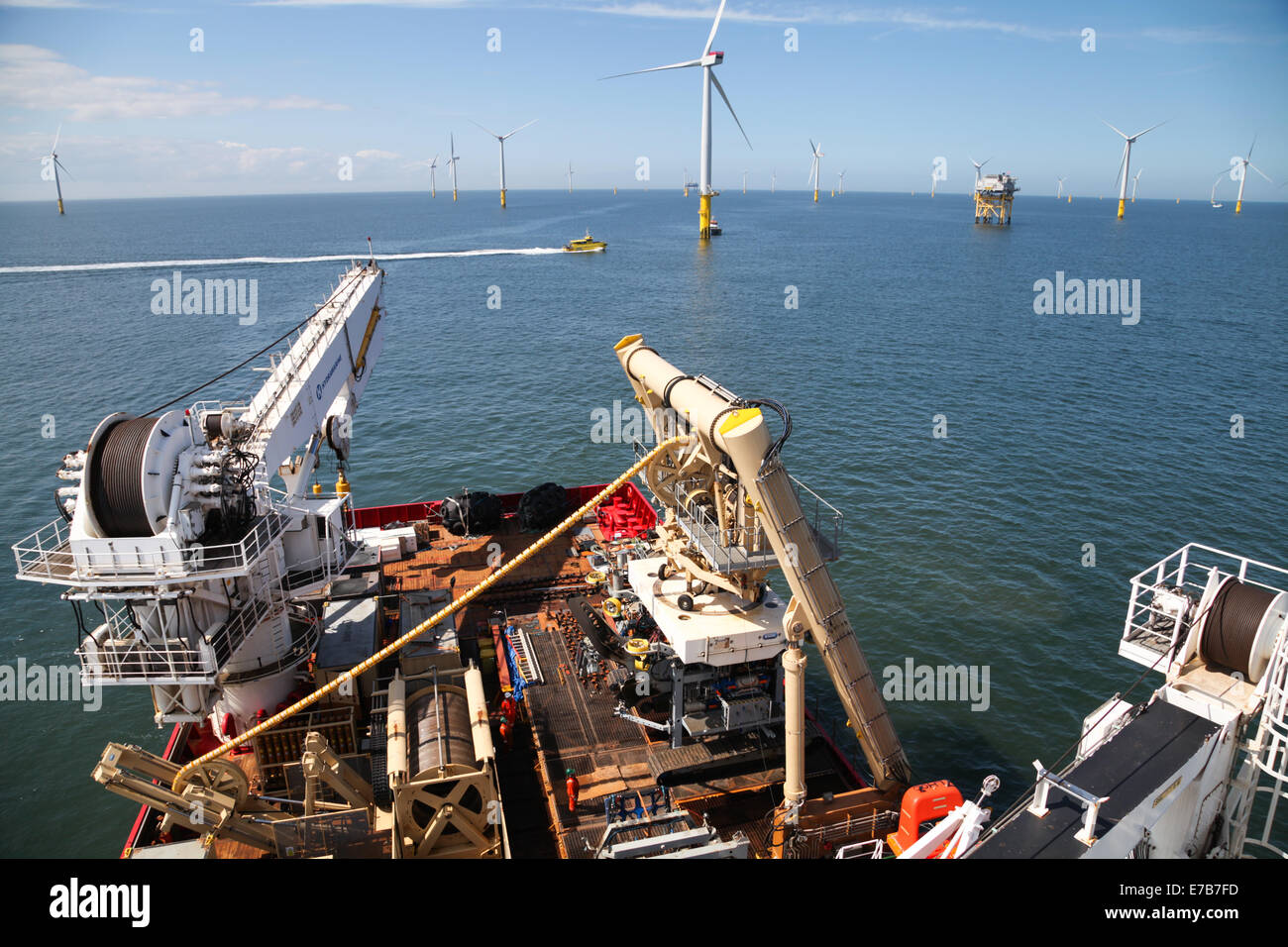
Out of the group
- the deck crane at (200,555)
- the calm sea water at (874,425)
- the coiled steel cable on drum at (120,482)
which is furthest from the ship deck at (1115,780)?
the coiled steel cable on drum at (120,482)

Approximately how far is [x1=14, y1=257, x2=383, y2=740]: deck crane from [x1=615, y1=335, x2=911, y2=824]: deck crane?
11434 mm

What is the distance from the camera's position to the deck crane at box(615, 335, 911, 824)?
20812 mm

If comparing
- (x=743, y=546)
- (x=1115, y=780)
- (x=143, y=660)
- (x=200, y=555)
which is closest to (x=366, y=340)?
(x=200, y=555)

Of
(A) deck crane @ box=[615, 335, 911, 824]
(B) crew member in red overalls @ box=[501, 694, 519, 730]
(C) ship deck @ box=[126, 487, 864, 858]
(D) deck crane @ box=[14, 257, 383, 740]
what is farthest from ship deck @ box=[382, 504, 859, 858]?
(D) deck crane @ box=[14, 257, 383, 740]

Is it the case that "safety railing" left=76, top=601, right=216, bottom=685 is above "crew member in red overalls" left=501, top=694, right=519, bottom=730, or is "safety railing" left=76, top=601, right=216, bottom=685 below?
above

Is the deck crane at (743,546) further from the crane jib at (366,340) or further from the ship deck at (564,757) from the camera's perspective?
the crane jib at (366,340)

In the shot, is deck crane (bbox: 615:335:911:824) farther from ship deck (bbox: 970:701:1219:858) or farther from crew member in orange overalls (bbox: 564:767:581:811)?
ship deck (bbox: 970:701:1219:858)

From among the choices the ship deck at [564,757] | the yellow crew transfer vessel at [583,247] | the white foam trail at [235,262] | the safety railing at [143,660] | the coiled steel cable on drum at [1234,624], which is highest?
the yellow crew transfer vessel at [583,247]

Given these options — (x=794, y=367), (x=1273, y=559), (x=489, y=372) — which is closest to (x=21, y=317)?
(x=489, y=372)

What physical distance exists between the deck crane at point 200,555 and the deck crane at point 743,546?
11434 millimetres

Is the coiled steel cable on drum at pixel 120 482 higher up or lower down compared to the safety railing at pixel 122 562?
higher up

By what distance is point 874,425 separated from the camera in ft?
204

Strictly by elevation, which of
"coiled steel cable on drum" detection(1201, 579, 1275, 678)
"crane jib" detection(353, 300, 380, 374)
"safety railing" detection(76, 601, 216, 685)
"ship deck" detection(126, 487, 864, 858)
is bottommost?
"ship deck" detection(126, 487, 864, 858)

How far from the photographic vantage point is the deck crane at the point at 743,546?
819 inches
